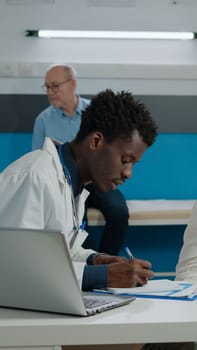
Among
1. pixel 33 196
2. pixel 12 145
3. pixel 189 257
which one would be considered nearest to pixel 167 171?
pixel 12 145

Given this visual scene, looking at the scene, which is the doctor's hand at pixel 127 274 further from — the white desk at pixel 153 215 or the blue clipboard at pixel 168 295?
the white desk at pixel 153 215

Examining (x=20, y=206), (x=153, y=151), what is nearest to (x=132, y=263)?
(x=20, y=206)

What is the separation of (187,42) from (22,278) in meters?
3.95

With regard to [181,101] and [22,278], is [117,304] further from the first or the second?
[181,101]

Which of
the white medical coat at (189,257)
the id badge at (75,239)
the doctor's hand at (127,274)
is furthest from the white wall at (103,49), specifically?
the doctor's hand at (127,274)

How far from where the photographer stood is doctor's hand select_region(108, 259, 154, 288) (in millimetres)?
1774

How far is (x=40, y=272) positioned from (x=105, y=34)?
380cm

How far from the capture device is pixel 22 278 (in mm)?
1491

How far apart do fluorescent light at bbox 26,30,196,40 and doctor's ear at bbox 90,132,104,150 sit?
304 cm

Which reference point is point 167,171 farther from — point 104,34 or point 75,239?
point 75,239

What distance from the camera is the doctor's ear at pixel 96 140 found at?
210 centimetres

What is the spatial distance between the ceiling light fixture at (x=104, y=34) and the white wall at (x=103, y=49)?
3cm

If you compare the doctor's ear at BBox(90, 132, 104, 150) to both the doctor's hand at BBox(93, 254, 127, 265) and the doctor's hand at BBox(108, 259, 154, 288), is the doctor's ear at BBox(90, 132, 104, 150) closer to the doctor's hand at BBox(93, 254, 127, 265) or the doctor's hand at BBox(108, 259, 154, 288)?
the doctor's hand at BBox(93, 254, 127, 265)

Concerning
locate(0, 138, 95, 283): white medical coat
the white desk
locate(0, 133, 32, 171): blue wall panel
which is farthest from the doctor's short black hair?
locate(0, 133, 32, 171): blue wall panel
